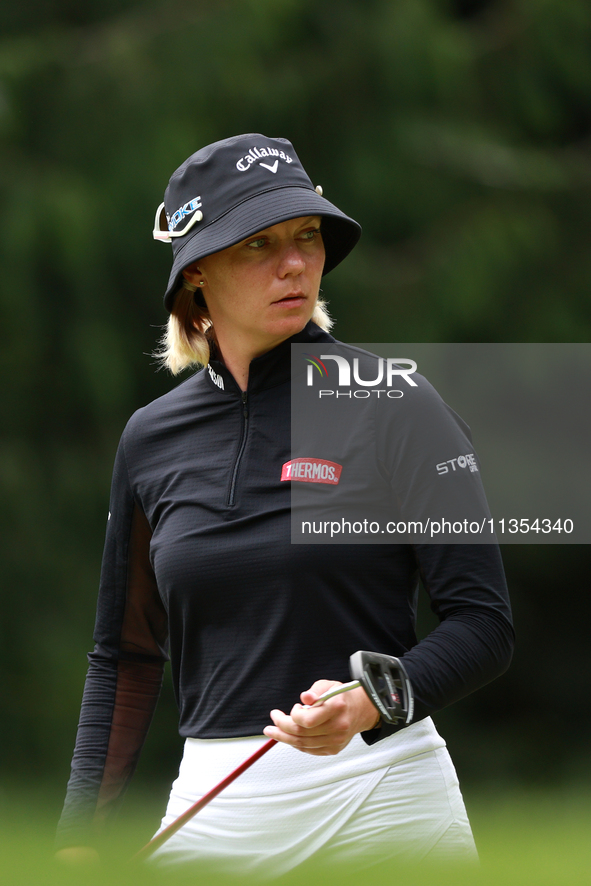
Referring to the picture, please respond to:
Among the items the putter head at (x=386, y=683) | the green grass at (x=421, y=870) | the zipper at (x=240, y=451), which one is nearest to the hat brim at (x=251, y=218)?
the zipper at (x=240, y=451)

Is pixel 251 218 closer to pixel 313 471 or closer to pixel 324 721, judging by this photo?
pixel 313 471

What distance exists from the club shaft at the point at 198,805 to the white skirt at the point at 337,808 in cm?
3

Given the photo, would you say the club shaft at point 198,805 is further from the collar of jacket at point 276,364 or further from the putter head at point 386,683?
the collar of jacket at point 276,364

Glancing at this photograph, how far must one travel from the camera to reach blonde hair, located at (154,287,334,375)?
6.88ft

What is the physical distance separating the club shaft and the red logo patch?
1.18 feet

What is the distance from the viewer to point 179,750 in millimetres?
6355

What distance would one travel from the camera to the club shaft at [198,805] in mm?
1696

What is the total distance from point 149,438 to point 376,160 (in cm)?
462

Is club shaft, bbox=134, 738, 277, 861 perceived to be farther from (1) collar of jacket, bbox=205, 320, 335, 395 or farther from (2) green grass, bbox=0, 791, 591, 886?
(1) collar of jacket, bbox=205, 320, 335, 395

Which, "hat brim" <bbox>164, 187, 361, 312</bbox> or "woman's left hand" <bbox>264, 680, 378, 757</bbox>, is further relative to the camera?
"hat brim" <bbox>164, 187, 361, 312</bbox>

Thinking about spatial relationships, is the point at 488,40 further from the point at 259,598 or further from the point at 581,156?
the point at 259,598

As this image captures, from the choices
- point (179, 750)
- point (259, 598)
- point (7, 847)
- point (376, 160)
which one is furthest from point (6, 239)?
point (7, 847)

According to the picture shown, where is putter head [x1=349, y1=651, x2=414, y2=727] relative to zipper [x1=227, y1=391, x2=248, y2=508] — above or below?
below

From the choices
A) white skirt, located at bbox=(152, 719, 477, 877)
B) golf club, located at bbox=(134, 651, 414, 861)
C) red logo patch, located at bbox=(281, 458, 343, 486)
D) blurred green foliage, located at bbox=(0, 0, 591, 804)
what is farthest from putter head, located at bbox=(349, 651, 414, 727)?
blurred green foliage, located at bbox=(0, 0, 591, 804)
